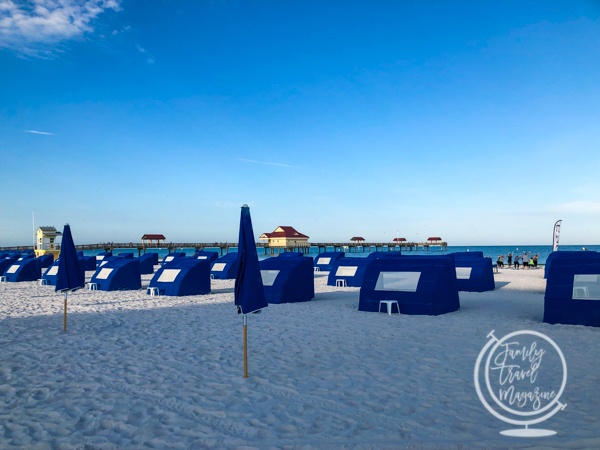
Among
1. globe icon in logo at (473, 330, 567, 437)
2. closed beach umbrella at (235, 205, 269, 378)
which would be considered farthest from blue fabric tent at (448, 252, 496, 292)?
closed beach umbrella at (235, 205, 269, 378)

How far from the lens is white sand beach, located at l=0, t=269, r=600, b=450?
4051 millimetres

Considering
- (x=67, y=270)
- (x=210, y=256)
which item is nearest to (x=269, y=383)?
(x=67, y=270)

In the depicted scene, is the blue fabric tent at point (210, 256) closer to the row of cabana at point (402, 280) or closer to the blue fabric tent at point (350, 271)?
the row of cabana at point (402, 280)

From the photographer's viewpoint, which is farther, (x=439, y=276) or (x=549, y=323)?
(x=439, y=276)

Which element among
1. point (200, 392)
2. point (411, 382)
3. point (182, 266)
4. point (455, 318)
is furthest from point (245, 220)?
point (182, 266)

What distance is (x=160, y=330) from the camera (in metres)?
9.02

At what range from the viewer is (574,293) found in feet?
30.1

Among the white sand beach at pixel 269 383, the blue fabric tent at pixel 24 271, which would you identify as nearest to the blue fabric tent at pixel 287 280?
the white sand beach at pixel 269 383

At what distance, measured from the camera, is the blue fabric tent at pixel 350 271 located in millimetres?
18641

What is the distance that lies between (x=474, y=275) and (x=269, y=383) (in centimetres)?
1293

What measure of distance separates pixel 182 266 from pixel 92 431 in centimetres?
1205

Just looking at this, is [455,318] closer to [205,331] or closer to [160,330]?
[205,331]

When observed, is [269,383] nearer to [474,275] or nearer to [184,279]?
[184,279]

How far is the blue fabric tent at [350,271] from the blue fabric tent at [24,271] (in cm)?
1637
